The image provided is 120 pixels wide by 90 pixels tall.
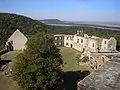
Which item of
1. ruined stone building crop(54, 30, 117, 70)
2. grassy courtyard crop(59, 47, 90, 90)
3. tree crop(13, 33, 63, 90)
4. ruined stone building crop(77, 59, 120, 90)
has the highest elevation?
ruined stone building crop(77, 59, 120, 90)

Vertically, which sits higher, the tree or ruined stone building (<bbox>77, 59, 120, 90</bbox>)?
ruined stone building (<bbox>77, 59, 120, 90</bbox>)

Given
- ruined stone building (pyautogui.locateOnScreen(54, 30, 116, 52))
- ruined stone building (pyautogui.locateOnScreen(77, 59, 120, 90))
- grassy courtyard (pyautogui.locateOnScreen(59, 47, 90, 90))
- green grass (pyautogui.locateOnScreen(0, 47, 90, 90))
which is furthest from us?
ruined stone building (pyautogui.locateOnScreen(54, 30, 116, 52))

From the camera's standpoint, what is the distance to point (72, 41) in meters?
53.2

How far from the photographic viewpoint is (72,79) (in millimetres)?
24594

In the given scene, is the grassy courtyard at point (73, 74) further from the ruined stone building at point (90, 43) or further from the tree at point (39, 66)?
the ruined stone building at point (90, 43)

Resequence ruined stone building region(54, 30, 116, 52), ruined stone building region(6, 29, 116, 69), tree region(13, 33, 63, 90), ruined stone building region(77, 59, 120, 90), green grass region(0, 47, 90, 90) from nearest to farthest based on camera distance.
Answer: ruined stone building region(77, 59, 120, 90) < tree region(13, 33, 63, 90) < green grass region(0, 47, 90, 90) < ruined stone building region(6, 29, 116, 69) < ruined stone building region(54, 30, 116, 52)

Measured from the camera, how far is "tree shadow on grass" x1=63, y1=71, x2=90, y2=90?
2219cm

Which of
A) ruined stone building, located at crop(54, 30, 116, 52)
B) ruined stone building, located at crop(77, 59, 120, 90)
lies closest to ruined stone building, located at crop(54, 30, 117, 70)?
ruined stone building, located at crop(54, 30, 116, 52)

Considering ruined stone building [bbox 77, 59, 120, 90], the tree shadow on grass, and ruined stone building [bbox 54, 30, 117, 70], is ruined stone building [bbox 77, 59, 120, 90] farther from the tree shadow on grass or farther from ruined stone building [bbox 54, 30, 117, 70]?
ruined stone building [bbox 54, 30, 117, 70]

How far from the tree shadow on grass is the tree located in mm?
3202

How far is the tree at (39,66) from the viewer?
58.1 ft

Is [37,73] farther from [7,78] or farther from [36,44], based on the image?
[7,78]

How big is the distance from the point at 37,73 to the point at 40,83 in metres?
0.88

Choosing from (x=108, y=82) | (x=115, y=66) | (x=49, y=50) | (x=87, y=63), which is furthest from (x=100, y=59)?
(x=108, y=82)
